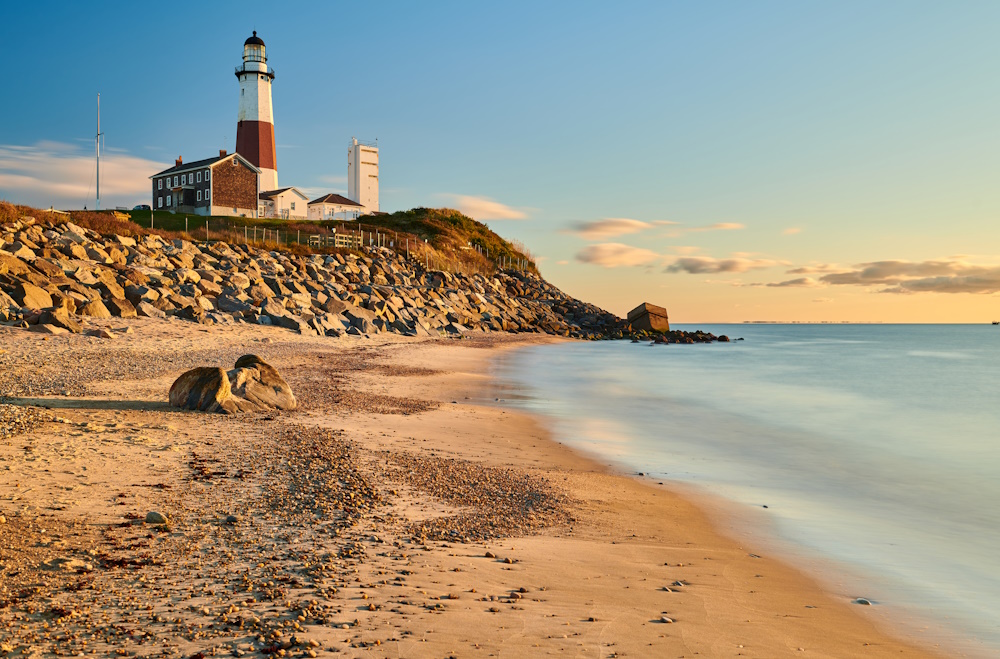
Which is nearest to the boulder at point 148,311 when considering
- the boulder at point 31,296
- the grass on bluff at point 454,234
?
the boulder at point 31,296

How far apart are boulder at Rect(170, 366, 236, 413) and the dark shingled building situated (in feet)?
134

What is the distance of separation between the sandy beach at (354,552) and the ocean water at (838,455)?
832 mm

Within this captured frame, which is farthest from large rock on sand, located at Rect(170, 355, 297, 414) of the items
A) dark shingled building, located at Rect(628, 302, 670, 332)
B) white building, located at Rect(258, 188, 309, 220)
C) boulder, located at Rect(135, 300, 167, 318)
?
white building, located at Rect(258, 188, 309, 220)

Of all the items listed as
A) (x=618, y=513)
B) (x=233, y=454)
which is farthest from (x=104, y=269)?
(x=618, y=513)

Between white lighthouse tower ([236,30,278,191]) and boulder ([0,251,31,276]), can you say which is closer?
boulder ([0,251,31,276])

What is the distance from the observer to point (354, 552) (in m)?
4.93

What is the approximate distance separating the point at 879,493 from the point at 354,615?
7.93 metres

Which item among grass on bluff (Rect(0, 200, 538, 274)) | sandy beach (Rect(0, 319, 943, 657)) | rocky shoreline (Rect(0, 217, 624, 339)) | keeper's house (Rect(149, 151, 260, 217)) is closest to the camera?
sandy beach (Rect(0, 319, 943, 657))

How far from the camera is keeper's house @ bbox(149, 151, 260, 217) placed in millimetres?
53375

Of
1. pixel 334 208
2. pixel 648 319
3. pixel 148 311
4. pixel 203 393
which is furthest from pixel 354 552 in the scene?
pixel 334 208

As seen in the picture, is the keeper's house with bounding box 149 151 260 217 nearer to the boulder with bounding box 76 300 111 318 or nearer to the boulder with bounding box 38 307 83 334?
the boulder with bounding box 76 300 111 318

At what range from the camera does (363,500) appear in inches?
246

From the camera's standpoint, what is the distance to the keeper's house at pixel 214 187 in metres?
53.4

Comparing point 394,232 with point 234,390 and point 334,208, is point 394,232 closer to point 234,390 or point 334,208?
point 334,208
